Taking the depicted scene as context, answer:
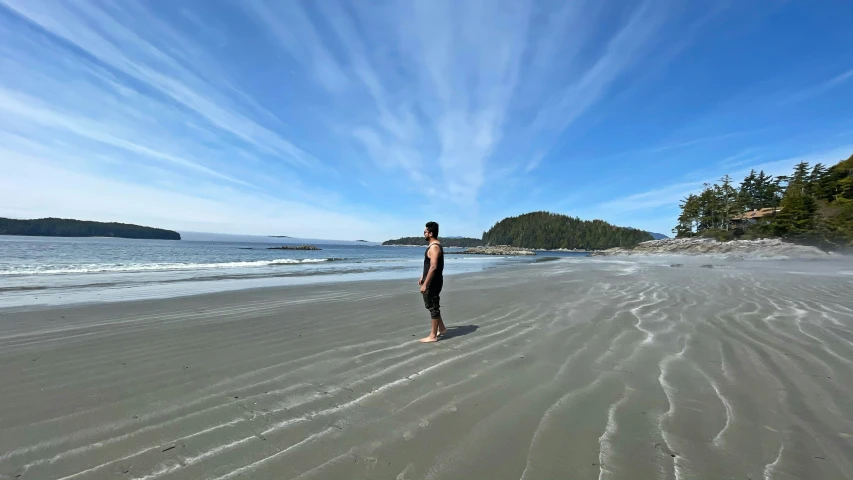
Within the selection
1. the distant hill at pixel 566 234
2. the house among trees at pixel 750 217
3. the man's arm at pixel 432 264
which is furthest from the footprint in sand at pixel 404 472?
the distant hill at pixel 566 234

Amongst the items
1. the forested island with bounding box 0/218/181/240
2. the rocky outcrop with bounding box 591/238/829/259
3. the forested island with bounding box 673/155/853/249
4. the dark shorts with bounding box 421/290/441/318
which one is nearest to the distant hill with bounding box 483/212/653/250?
the forested island with bounding box 673/155/853/249

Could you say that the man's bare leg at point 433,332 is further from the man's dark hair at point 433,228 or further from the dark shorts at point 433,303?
the man's dark hair at point 433,228

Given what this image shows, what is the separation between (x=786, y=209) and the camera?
46.6m

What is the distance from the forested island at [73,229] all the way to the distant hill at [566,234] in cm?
17380

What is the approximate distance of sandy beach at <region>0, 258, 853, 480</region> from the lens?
243 centimetres

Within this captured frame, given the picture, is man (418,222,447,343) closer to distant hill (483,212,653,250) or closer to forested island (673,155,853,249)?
forested island (673,155,853,249)

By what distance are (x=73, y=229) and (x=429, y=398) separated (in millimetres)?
193734

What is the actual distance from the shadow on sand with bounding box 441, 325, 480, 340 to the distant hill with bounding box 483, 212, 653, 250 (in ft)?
541

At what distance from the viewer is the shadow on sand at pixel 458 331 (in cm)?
608

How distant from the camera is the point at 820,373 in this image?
411 centimetres

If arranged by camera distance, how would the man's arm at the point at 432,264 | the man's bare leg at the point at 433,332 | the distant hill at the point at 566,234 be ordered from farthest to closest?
the distant hill at the point at 566,234, the man's arm at the point at 432,264, the man's bare leg at the point at 433,332

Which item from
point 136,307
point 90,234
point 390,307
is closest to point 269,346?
point 390,307

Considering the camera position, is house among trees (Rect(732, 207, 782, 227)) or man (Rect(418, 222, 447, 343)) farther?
house among trees (Rect(732, 207, 782, 227))

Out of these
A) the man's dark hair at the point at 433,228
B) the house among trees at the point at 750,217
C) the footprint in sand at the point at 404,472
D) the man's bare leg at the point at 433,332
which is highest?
the house among trees at the point at 750,217
